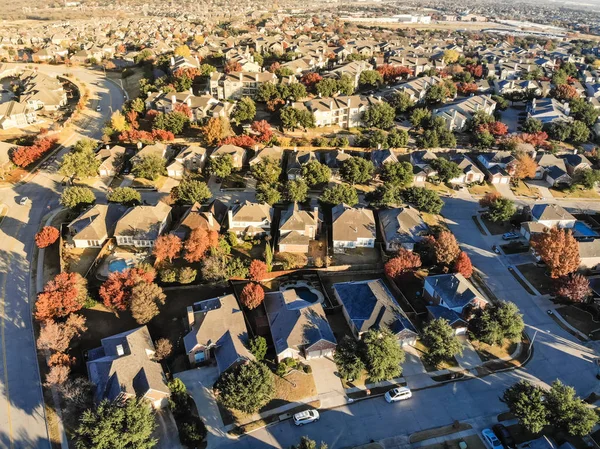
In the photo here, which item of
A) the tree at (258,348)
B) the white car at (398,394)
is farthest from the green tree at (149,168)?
the white car at (398,394)

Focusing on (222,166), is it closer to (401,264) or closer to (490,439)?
(401,264)

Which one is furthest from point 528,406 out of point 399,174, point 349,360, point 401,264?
Answer: point 399,174

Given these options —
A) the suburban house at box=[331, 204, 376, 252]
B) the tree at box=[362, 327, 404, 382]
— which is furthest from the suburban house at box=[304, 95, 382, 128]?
the tree at box=[362, 327, 404, 382]

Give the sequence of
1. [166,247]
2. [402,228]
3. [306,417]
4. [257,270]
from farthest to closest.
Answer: [402,228] < [166,247] < [257,270] < [306,417]

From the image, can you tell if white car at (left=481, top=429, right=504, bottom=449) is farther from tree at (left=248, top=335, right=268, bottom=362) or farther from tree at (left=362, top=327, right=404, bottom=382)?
tree at (left=248, top=335, right=268, bottom=362)

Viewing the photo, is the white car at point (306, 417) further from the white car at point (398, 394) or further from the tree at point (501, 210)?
the tree at point (501, 210)

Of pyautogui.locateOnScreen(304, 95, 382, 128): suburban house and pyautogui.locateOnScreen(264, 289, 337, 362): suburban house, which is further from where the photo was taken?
pyautogui.locateOnScreen(304, 95, 382, 128): suburban house

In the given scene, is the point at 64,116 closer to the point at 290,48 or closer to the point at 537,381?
the point at 290,48
